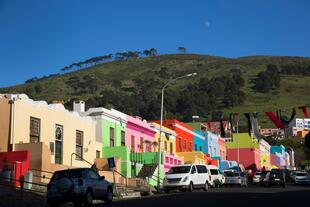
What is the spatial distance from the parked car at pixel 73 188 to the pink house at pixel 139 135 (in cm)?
2097

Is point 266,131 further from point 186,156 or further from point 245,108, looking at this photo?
point 186,156

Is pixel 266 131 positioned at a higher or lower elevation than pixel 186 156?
higher

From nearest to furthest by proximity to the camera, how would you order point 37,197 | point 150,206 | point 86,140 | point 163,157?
point 150,206 < point 37,197 < point 86,140 < point 163,157

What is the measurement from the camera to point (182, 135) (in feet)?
184

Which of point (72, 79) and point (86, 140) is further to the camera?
point (72, 79)

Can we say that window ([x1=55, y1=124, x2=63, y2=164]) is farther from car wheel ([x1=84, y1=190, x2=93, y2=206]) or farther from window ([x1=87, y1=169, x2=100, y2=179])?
car wheel ([x1=84, y1=190, x2=93, y2=206])

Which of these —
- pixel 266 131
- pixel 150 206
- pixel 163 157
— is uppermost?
pixel 266 131

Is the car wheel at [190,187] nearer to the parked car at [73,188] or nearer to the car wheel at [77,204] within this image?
the parked car at [73,188]

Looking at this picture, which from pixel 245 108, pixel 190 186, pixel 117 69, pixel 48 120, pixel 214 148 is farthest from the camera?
pixel 117 69

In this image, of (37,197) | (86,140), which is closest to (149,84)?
(86,140)

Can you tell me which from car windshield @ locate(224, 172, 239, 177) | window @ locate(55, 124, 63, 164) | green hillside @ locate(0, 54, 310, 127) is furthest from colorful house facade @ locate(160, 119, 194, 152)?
→ green hillside @ locate(0, 54, 310, 127)

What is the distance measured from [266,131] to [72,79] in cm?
6270

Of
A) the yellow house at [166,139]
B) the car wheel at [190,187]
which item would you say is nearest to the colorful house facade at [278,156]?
the yellow house at [166,139]

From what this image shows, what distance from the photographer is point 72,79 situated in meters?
164
